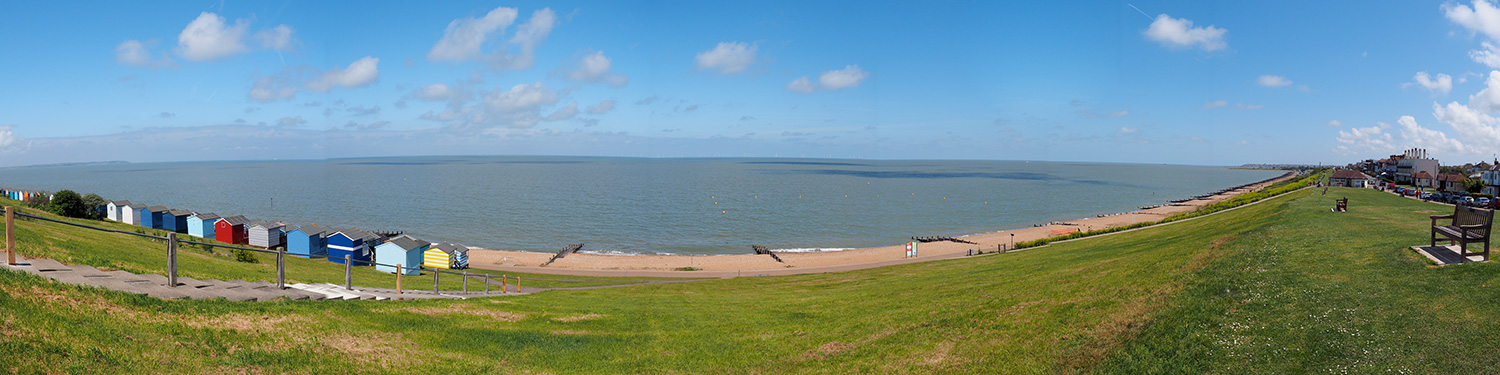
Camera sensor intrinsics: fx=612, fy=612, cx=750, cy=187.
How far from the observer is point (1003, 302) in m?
14.4

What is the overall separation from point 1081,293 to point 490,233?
62387mm

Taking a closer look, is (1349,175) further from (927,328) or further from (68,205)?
(68,205)

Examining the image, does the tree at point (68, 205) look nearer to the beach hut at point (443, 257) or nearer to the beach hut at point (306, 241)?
the beach hut at point (306, 241)

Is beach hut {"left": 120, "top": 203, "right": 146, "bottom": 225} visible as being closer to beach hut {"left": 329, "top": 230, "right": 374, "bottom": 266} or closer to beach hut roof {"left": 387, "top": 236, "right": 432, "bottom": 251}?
beach hut {"left": 329, "top": 230, "right": 374, "bottom": 266}

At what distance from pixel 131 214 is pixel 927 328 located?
6123cm

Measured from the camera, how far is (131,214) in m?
46.8

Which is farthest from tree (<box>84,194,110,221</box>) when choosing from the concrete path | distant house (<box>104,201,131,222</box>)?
the concrete path

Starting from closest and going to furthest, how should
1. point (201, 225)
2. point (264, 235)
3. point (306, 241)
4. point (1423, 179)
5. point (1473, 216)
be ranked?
point (1473, 216) → point (306, 241) → point (264, 235) → point (201, 225) → point (1423, 179)

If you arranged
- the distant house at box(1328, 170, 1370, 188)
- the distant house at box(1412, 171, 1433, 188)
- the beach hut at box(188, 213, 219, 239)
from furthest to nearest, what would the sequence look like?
the distant house at box(1412, 171, 1433, 188), the distant house at box(1328, 170, 1370, 188), the beach hut at box(188, 213, 219, 239)

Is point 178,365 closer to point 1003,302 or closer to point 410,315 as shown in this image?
point 410,315

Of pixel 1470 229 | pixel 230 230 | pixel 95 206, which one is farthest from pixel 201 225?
pixel 1470 229

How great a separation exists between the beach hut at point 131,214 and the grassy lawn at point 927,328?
39.2m

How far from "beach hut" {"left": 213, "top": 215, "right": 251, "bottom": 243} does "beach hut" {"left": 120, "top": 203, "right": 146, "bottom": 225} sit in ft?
35.8

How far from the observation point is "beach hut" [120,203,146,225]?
152 feet
